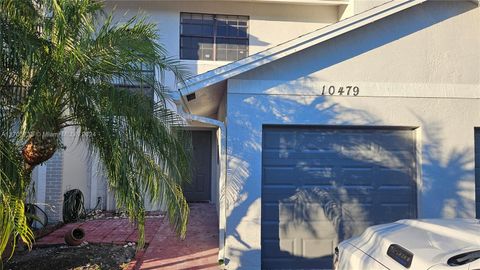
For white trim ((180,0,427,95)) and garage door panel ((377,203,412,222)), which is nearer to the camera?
white trim ((180,0,427,95))

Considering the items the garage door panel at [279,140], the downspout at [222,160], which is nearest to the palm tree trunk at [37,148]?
the downspout at [222,160]

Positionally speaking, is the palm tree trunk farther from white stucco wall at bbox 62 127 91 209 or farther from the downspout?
white stucco wall at bbox 62 127 91 209

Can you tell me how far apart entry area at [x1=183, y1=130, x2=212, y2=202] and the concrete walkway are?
237 centimetres

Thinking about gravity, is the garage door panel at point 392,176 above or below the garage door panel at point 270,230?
above

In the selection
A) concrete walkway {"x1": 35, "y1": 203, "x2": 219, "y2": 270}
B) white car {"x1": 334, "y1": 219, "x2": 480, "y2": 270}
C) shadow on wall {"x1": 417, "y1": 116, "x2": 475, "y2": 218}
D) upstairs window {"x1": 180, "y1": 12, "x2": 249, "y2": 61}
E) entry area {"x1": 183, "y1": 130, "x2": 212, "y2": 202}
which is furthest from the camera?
entry area {"x1": 183, "y1": 130, "x2": 212, "y2": 202}

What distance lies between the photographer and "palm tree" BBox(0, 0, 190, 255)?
15.4ft

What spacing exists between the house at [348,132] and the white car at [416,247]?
2898 mm

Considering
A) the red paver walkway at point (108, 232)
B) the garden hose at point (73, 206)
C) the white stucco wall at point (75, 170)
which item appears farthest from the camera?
the white stucco wall at point (75, 170)

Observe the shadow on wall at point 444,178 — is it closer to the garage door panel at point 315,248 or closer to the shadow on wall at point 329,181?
the shadow on wall at point 329,181

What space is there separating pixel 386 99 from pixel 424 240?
4.19 m

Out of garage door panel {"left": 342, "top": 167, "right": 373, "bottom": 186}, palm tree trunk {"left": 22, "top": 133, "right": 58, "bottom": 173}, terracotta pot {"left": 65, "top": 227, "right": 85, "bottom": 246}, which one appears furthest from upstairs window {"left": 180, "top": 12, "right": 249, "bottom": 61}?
palm tree trunk {"left": 22, "top": 133, "right": 58, "bottom": 173}

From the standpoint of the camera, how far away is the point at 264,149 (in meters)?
7.00

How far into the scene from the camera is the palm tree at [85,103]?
4707mm

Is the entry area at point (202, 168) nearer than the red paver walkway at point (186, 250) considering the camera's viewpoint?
No
